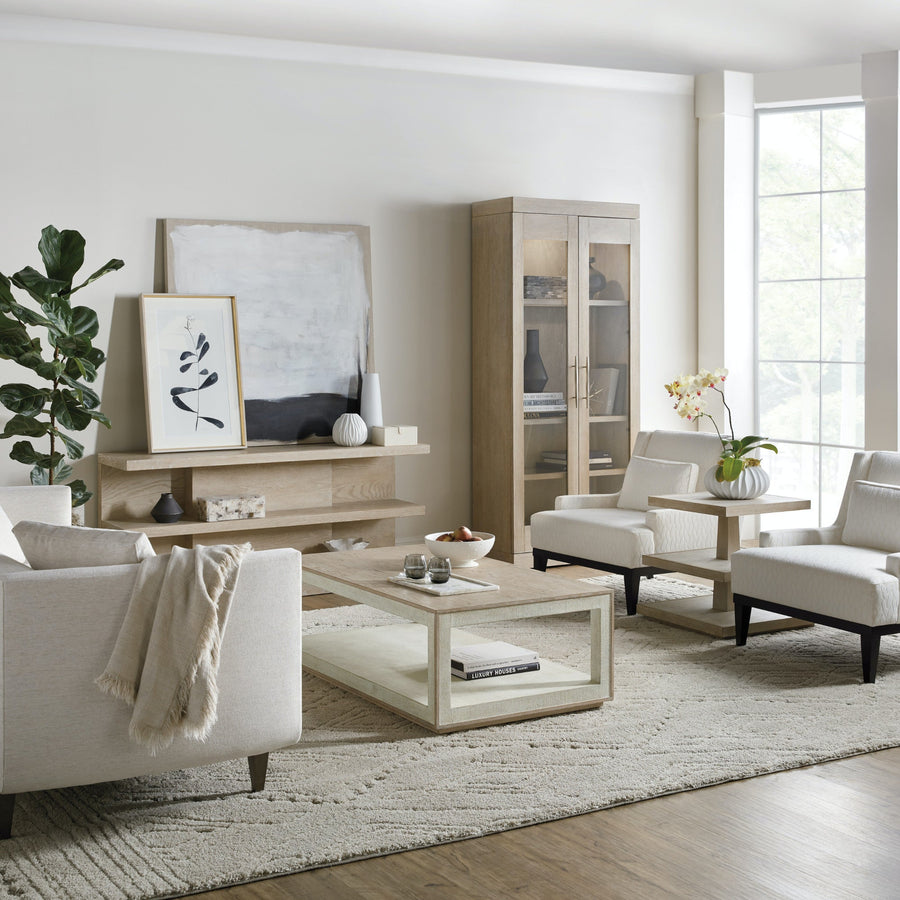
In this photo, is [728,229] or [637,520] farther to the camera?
[728,229]

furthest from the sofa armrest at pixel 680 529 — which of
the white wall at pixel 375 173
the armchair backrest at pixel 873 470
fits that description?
the white wall at pixel 375 173

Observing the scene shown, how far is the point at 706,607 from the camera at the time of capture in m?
5.23

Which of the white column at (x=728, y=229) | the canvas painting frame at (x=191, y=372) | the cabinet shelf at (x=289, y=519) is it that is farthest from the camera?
the white column at (x=728, y=229)

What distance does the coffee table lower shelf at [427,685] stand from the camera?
371 centimetres

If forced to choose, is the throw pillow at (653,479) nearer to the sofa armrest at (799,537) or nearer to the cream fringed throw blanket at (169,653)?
the sofa armrest at (799,537)

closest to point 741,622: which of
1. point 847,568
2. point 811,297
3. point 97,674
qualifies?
point 847,568

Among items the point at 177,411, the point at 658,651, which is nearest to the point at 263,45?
the point at 177,411

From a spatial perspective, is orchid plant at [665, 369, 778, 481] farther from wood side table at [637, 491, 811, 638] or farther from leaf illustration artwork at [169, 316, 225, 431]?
leaf illustration artwork at [169, 316, 225, 431]

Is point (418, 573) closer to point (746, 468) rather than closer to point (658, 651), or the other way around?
point (658, 651)

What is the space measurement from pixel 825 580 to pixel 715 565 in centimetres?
78

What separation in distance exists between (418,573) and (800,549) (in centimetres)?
159

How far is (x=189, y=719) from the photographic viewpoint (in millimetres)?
2850

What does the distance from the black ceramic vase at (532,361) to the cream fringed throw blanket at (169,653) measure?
3756mm

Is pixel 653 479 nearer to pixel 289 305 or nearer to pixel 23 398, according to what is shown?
pixel 289 305
